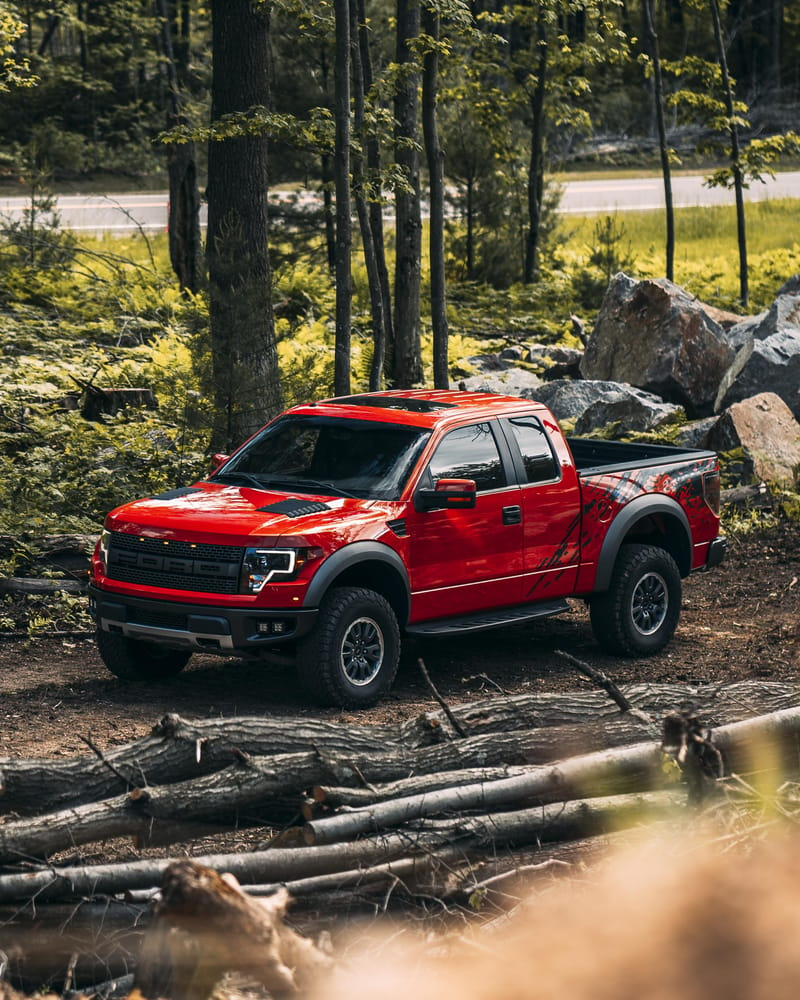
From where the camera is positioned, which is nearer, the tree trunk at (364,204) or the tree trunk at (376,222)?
the tree trunk at (364,204)

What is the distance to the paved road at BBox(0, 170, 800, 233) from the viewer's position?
1220 inches

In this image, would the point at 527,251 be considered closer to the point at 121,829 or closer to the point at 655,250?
the point at 655,250

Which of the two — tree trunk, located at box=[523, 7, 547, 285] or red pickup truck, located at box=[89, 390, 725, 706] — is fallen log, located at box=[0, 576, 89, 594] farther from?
tree trunk, located at box=[523, 7, 547, 285]

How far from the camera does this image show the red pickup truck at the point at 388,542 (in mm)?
8078

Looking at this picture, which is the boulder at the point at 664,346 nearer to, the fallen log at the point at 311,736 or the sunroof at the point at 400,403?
the sunroof at the point at 400,403

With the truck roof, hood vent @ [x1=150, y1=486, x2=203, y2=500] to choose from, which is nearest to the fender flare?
the truck roof

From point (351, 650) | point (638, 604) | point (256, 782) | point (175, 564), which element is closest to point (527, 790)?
point (256, 782)

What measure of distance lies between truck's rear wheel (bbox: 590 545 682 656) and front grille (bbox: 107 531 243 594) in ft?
10.5

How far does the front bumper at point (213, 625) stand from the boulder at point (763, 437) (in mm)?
8147

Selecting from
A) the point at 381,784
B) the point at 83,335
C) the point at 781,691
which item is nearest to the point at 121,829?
the point at 381,784

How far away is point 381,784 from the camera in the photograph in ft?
20.2

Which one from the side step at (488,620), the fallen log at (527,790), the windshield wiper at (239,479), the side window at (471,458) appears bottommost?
the side step at (488,620)

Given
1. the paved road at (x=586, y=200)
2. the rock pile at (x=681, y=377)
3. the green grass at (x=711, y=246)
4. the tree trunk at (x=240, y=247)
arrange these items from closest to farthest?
the tree trunk at (x=240, y=247), the rock pile at (x=681, y=377), the green grass at (x=711, y=246), the paved road at (x=586, y=200)

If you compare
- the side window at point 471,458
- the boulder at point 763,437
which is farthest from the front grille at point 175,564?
the boulder at point 763,437
